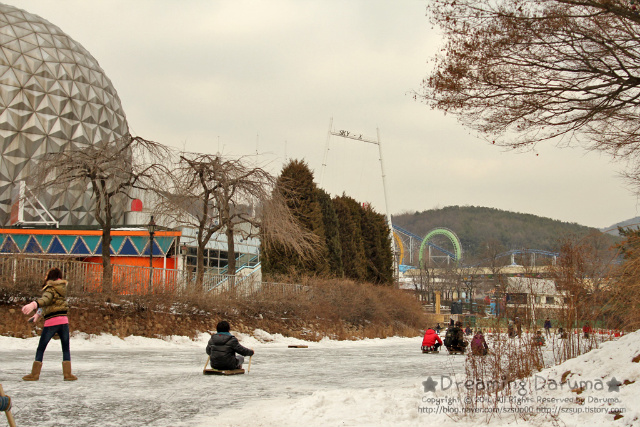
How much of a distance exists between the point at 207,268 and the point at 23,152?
13.9 meters

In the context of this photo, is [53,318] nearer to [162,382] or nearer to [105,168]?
[162,382]

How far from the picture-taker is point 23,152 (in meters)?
40.0

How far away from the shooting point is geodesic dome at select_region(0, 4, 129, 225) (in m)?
39.9

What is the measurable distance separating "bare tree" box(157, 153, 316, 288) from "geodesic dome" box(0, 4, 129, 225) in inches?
522

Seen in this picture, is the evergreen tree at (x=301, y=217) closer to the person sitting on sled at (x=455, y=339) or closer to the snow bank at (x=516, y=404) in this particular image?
the person sitting on sled at (x=455, y=339)

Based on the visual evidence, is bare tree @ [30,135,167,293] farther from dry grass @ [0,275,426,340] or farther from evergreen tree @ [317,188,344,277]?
evergreen tree @ [317,188,344,277]

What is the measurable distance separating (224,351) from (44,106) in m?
34.4

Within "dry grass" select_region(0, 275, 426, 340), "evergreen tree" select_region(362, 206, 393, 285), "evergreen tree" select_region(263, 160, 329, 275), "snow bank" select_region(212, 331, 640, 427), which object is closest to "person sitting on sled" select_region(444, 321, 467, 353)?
"dry grass" select_region(0, 275, 426, 340)

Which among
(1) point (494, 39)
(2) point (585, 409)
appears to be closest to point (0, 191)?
(1) point (494, 39)

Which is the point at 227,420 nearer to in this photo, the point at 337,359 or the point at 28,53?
the point at 337,359

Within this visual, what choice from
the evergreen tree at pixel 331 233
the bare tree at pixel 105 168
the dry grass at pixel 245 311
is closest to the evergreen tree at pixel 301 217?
the evergreen tree at pixel 331 233

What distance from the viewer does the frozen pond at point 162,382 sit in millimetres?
7801

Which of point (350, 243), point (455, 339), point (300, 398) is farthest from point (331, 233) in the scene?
point (300, 398)

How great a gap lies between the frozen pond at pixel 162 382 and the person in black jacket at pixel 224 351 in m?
0.28
